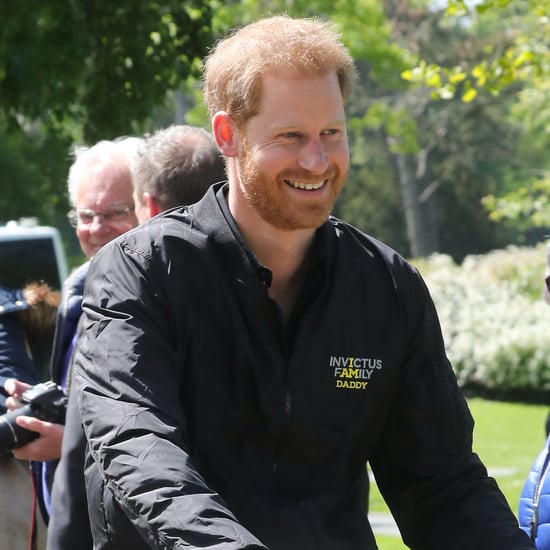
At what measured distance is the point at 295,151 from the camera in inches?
107

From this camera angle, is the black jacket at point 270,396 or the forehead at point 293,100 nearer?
the black jacket at point 270,396

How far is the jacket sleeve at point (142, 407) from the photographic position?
2369mm

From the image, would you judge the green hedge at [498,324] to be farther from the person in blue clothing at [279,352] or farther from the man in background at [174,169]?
the person in blue clothing at [279,352]

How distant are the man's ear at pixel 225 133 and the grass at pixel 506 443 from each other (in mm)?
5967

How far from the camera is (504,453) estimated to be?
1387 centimetres

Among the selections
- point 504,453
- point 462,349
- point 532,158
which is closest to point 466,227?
point 532,158

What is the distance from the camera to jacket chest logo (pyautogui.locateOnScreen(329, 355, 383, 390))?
2799mm

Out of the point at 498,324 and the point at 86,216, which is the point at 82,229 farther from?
the point at 498,324

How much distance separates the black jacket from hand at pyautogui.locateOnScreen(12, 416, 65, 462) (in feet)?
5.06

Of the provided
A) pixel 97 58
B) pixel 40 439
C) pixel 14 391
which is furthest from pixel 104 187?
pixel 97 58

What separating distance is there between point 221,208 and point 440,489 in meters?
0.79

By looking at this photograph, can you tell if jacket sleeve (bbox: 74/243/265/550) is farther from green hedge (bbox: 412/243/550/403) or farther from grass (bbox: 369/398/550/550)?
green hedge (bbox: 412/243/550/403)

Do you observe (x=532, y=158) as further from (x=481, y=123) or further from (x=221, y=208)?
(x=221, y=208)

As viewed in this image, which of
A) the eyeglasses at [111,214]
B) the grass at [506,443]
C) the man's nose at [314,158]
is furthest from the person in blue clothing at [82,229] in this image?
the grass at [506,443]
